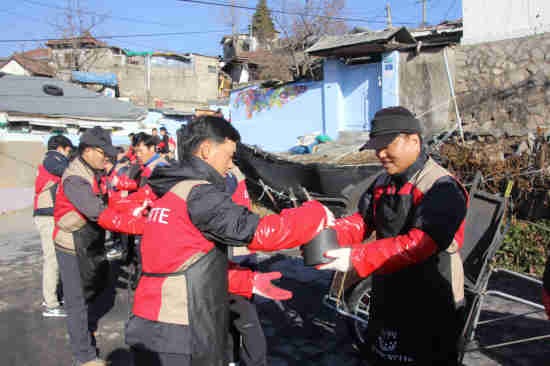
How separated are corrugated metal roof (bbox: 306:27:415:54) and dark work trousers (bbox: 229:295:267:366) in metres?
9.57

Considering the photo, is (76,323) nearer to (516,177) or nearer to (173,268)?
(173,268)

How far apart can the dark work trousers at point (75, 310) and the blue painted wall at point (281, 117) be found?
10.3 metres

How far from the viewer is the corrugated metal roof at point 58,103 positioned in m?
18.0

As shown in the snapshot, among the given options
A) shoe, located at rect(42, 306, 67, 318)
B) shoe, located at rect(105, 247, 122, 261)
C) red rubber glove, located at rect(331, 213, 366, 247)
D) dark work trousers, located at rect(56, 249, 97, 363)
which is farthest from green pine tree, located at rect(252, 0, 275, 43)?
red rubber glove, located at rect(331, 213, 366, 247)

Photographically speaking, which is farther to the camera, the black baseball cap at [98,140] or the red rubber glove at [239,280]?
the black baseball cap at [98,140]

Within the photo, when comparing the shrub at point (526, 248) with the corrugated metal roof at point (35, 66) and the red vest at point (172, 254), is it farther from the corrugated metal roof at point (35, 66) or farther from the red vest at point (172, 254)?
the corrugated metal roof at point (35, 66)

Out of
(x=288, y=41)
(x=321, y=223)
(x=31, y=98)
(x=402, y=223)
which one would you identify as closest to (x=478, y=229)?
(x=402, y=223)

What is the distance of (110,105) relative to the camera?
2144 cm

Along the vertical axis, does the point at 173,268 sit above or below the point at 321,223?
below

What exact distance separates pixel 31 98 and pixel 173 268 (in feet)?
68.1

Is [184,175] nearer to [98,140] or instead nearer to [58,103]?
[98,140]

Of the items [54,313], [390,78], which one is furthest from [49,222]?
[390,78]

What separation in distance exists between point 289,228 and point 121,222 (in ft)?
5.81

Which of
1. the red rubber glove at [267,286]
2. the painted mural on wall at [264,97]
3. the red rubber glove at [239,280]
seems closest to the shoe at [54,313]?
the red rubber glove at [239,280]
